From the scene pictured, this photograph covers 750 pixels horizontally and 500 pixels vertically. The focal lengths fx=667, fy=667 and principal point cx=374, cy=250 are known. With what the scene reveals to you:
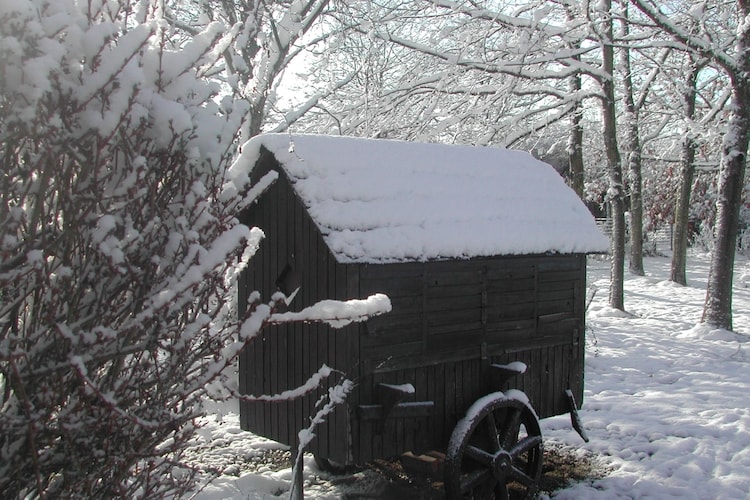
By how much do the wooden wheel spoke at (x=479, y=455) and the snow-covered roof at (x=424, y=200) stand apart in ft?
4.80

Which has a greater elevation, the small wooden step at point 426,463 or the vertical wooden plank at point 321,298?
the vertical wooden plank at point 321,298

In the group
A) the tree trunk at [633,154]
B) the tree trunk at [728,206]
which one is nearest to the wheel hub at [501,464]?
the tree trunk at [728,206]

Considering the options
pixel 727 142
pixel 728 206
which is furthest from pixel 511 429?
pixel 727 142

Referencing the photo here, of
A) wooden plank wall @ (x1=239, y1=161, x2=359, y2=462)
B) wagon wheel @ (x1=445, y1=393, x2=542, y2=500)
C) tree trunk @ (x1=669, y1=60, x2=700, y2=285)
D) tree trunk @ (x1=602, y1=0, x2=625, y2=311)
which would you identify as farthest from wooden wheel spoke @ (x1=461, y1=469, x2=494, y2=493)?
tree trunk @ (x1=669, y1=60, x2=700, y2=285)

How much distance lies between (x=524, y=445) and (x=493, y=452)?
1.14ft

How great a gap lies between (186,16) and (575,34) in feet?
22.5

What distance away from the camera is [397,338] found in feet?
15.2

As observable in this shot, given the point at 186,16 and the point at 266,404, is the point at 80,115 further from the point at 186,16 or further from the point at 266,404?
the point at 186,16

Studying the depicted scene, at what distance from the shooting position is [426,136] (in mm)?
11875

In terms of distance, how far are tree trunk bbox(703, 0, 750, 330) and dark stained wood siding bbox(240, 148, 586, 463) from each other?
7.01 metres

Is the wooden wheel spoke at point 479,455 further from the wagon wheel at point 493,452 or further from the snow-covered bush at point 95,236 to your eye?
the snow-covered bush at point 95,236

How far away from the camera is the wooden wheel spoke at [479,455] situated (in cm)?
500

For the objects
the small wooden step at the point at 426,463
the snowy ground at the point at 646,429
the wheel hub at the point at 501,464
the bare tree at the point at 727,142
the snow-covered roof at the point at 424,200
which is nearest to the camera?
the snow-covered roof at the point at 424,200

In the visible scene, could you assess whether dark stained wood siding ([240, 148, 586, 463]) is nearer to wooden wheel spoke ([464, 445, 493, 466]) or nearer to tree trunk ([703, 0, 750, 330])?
wooden wheel spoke ([464, 445, 493, 466])
